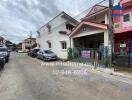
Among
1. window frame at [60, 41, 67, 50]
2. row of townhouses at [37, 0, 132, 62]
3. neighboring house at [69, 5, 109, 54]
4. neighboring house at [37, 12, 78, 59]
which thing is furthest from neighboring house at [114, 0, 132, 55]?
window frame at [60, 41, 67, 50]

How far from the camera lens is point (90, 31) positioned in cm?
1478

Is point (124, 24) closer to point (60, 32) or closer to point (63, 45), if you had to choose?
point (63, 45)

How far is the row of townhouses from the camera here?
13.3 metres

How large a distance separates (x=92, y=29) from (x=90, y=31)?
1.22ft

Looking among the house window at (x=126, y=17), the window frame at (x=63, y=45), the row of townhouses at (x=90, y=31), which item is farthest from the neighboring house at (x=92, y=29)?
the window frame at (x=63, y=45)

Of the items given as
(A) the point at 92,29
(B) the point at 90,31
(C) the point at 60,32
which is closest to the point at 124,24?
(A) the point at 92,29

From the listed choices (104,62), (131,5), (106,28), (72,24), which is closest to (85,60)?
(104,62)

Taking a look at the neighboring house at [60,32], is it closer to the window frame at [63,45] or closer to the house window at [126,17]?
the window frame at [63,45]

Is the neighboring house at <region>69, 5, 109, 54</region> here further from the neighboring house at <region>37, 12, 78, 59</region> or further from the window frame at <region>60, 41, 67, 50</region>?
the window frame at <region>60, 41, 67, 50</region>

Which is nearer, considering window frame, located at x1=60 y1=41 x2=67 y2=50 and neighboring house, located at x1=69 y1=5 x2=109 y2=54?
neighboring house, located at x1=69 y1=5 x2=109 y2=54

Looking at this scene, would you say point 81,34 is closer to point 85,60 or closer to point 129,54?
point 85,60

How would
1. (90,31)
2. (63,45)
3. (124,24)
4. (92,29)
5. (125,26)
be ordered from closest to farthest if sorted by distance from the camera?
(125,26)
(124,24)
(92,29)
(90,31)
(63,45)

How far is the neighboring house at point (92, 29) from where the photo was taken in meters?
12.9

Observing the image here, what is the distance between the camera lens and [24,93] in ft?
19.9
